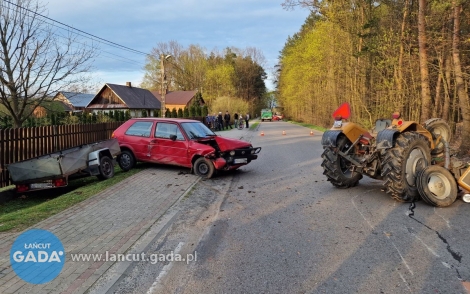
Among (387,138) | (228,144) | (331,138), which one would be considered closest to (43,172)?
(228,144)

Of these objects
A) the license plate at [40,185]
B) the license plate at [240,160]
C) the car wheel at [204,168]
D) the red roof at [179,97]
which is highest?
the red roof at [179,97]

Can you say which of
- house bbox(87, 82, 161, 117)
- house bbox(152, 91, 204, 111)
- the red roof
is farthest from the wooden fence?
the red roof

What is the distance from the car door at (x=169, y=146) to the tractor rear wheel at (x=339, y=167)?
3995 millimetres

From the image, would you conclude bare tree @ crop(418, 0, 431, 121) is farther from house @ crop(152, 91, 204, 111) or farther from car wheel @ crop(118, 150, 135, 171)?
house @ crop(152, 91, 204, 111)

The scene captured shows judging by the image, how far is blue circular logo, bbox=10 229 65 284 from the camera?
3.73m

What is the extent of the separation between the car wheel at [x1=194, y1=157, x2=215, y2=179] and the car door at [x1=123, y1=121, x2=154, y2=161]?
1.86 meters

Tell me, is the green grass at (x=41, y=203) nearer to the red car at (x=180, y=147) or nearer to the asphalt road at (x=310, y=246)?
the red car at (x=180, y=147)

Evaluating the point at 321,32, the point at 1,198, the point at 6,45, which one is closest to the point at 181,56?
the point at 321,32

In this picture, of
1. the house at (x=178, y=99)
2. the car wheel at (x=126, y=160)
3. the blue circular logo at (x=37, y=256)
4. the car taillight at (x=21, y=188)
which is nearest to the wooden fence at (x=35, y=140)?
the car taillight at (x=21, y=188)

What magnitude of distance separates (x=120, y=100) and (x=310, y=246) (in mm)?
54079

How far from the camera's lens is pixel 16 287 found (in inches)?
135

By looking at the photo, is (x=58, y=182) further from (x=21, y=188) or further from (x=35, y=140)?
(x=35, y=140)

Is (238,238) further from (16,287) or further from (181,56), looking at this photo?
(181,56)

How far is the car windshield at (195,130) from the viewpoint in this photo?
10.2 m
